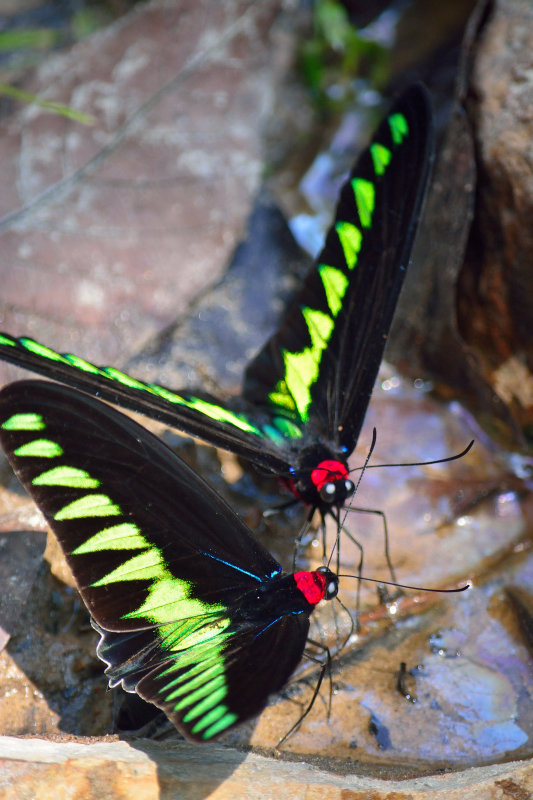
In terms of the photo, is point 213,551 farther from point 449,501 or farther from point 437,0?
point 437,0

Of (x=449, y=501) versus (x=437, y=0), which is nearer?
(x=449, y=501)

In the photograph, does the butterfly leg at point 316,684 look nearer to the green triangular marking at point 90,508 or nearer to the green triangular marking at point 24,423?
the green triangular marking at point 90,508

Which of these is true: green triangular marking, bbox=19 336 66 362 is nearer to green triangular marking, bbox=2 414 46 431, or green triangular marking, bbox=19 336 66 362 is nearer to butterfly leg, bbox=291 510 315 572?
green triangular marking, bbox=2 414 46 431

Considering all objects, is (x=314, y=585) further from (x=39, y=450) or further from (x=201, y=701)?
(x=39, y=450)

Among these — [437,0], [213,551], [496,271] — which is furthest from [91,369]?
[437,0]

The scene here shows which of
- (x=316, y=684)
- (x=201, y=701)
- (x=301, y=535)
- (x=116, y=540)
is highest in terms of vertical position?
(x=116, y=540)

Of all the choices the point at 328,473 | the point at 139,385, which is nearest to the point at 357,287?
the point at 328,473

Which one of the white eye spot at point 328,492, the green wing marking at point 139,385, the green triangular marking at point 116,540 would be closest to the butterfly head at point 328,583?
the white eye spot at point 328,492
